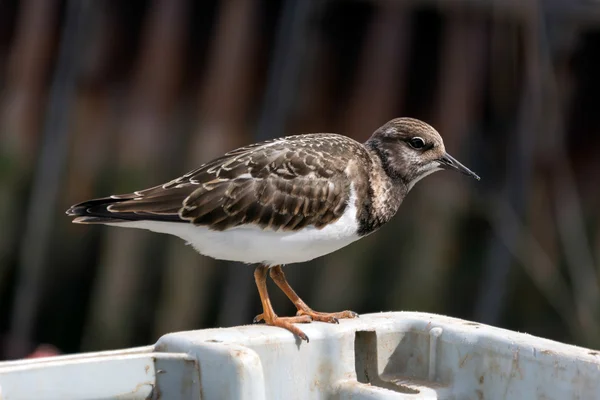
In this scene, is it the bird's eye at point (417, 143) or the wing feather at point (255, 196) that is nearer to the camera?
the wing feather at point (255, 196)

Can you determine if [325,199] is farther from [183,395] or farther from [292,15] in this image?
[292,15]

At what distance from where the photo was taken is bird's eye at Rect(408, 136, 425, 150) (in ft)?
15.4

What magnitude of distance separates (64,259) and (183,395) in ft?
11.2

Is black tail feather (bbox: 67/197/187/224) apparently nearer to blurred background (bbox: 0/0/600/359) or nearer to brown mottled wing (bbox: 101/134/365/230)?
brown mottled wing (bbox: 101/134/365/230)

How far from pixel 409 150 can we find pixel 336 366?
1449 mm

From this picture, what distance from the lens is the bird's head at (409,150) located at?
4.71m

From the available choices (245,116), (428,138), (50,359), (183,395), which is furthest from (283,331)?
(245,116)

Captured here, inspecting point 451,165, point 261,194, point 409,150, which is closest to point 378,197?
point 409,150

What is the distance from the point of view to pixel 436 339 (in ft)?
11.8

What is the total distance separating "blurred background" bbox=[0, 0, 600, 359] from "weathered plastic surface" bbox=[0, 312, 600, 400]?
2.84 metres

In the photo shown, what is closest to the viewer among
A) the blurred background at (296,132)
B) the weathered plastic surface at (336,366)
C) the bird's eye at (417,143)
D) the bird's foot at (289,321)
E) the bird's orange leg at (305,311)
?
the weathered plastic surface at (336,366)

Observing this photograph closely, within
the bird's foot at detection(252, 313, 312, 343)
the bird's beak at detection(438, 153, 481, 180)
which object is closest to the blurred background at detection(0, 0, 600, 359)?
the bird's beak at detection(438, 153, 481, 180)

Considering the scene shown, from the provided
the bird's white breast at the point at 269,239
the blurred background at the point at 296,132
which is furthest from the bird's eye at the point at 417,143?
the blurred background at the point at 296,132

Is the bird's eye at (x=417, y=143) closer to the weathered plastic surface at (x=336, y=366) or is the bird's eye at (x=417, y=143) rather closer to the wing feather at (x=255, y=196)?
the wing feather at (x=255, y=196)
